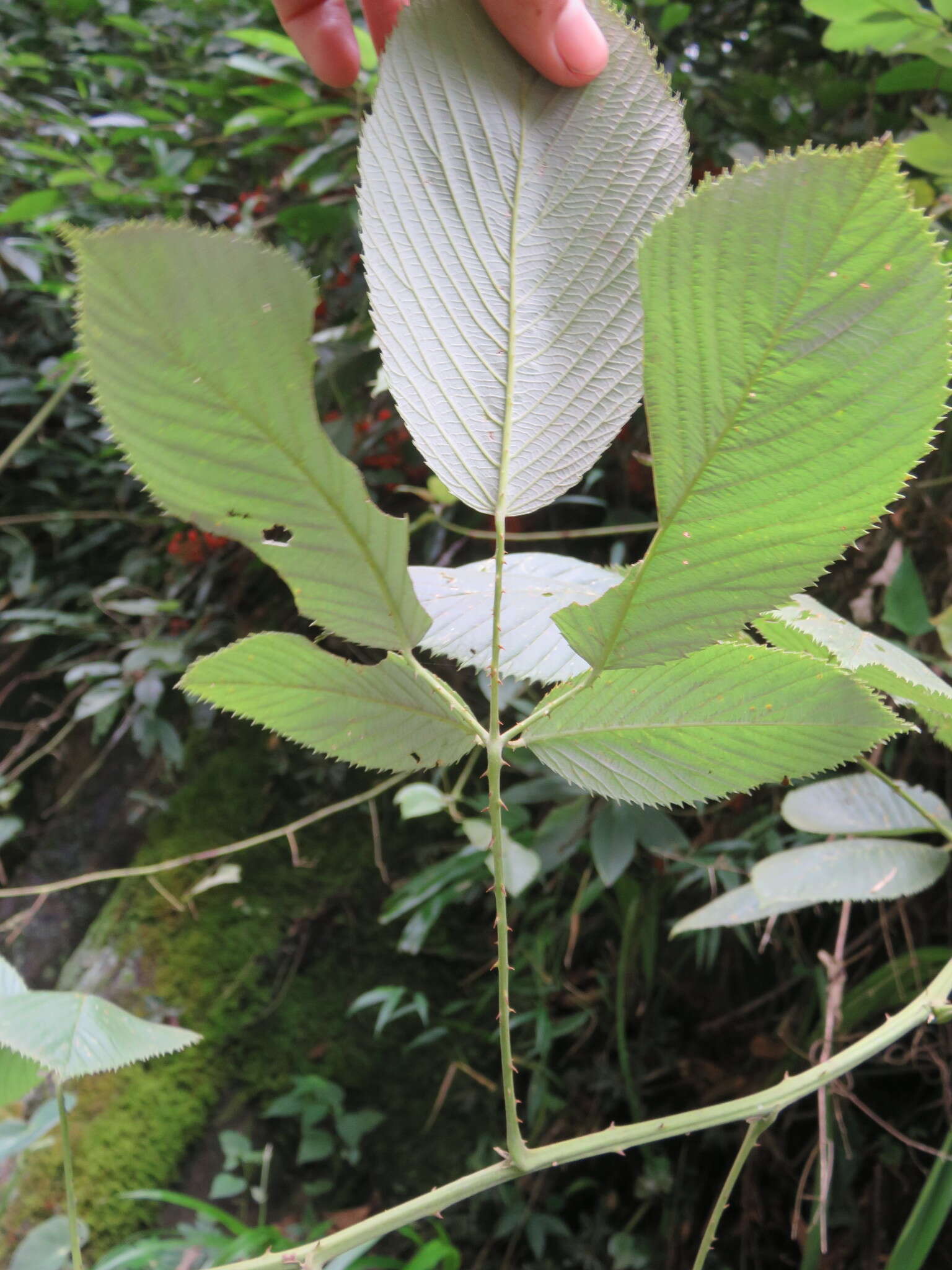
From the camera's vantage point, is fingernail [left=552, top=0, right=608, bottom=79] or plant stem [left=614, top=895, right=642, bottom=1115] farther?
plant stem [left=614, top=895, right=642, bottom=1115]

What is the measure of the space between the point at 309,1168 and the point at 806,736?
4.28 ft

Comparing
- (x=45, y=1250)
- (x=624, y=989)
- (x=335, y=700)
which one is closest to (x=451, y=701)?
(x=335, y=700)

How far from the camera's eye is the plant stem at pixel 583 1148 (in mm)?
174

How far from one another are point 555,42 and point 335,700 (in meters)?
0.18

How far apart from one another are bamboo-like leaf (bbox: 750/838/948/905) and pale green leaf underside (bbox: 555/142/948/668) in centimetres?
29

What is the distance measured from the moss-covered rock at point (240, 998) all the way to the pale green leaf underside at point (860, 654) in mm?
1104

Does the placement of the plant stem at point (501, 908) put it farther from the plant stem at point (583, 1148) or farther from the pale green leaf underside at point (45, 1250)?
the pale green leaf underside at point (45, 1250)

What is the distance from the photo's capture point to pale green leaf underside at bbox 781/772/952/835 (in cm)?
46

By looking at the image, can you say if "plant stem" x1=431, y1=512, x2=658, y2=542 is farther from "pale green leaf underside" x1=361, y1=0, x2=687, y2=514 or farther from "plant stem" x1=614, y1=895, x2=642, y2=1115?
"plant stem" x1=614, y1=895, x2=642, y2=1115

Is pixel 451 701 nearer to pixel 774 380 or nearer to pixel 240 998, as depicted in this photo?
pixel 774 380

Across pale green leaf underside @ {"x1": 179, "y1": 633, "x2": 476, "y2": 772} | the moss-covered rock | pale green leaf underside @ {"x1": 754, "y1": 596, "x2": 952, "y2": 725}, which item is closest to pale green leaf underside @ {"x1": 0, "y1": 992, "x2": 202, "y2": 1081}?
pale green leaf underside @ {"x1": 179, "y1": 633, "x2": 476, "y2": 772}

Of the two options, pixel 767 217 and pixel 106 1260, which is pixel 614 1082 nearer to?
pixel 106 1260

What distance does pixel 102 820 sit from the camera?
1710 mm

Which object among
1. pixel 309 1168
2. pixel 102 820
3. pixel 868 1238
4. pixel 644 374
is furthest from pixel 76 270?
pixel 102 820
